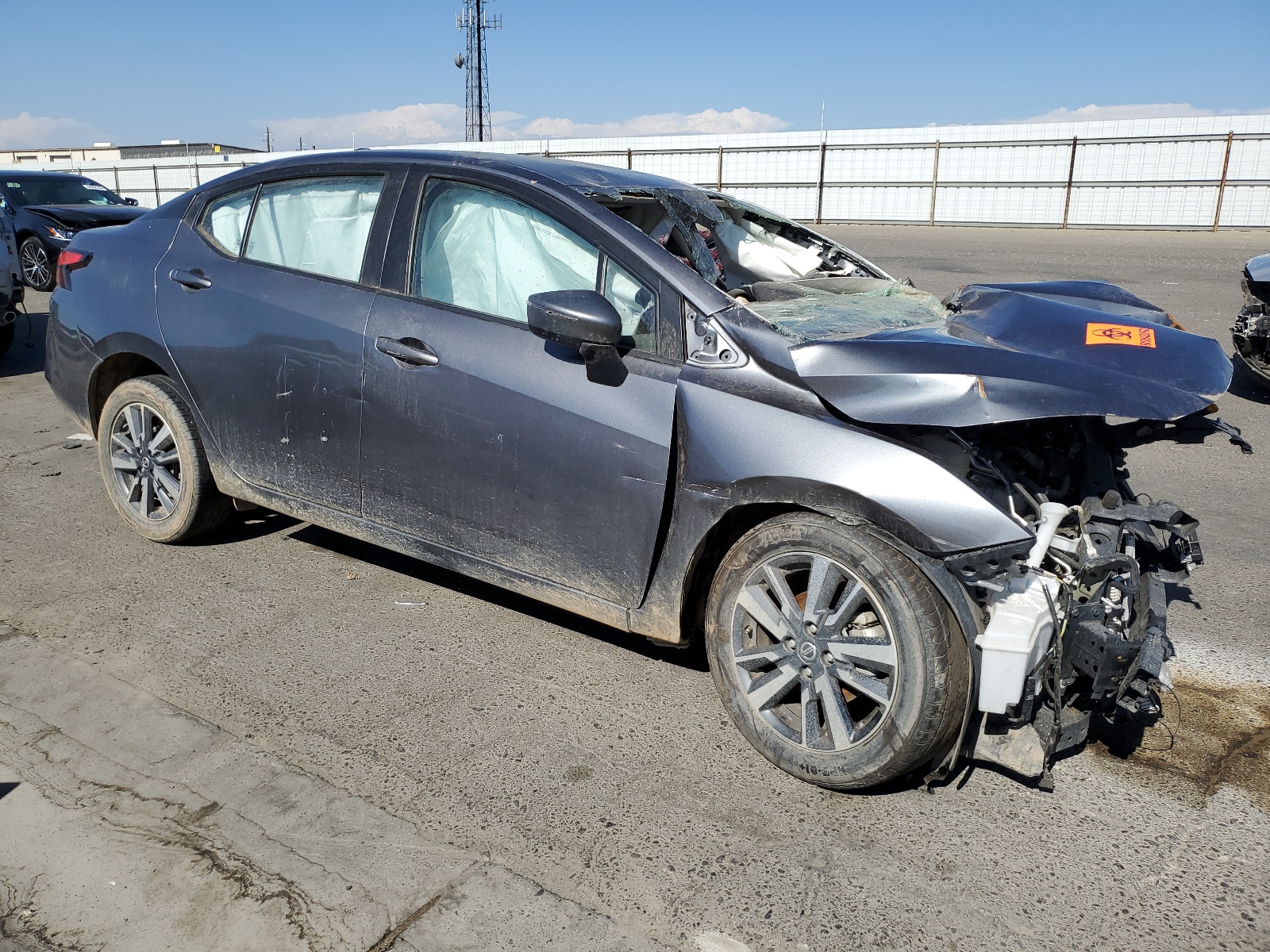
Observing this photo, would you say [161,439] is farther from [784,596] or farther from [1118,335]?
[1118,335]

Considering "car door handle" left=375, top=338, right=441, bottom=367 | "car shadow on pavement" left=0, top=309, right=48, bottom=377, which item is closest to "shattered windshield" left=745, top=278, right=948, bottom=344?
"car door handle" left=375, top=338, right=441, bottom=367

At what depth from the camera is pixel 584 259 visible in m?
3.36

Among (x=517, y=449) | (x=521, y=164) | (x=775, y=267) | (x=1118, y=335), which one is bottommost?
(x=517, y=449)

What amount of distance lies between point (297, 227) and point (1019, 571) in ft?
10.1

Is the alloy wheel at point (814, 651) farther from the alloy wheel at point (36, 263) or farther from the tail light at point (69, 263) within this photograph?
the alloy wheel at point (36, 263)

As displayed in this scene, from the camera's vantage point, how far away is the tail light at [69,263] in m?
4.64

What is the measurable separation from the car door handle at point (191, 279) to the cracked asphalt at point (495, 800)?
1.25 metres

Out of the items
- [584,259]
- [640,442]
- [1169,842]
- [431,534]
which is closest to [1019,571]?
[1169,842]

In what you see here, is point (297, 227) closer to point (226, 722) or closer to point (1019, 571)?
point (226, 722)

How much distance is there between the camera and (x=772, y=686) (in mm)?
2975

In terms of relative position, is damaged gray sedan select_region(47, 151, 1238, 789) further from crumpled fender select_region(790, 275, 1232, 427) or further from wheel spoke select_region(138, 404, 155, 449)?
wheel spoke select_region(138, 404, 155, 449)

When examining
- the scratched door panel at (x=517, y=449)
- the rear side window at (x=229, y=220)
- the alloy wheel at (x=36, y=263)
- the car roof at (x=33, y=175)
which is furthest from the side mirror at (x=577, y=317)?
the car roof at (x=33, y=175)

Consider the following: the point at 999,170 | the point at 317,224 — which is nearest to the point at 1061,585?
the point at 317,224

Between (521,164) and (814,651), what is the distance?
82.6 inches
